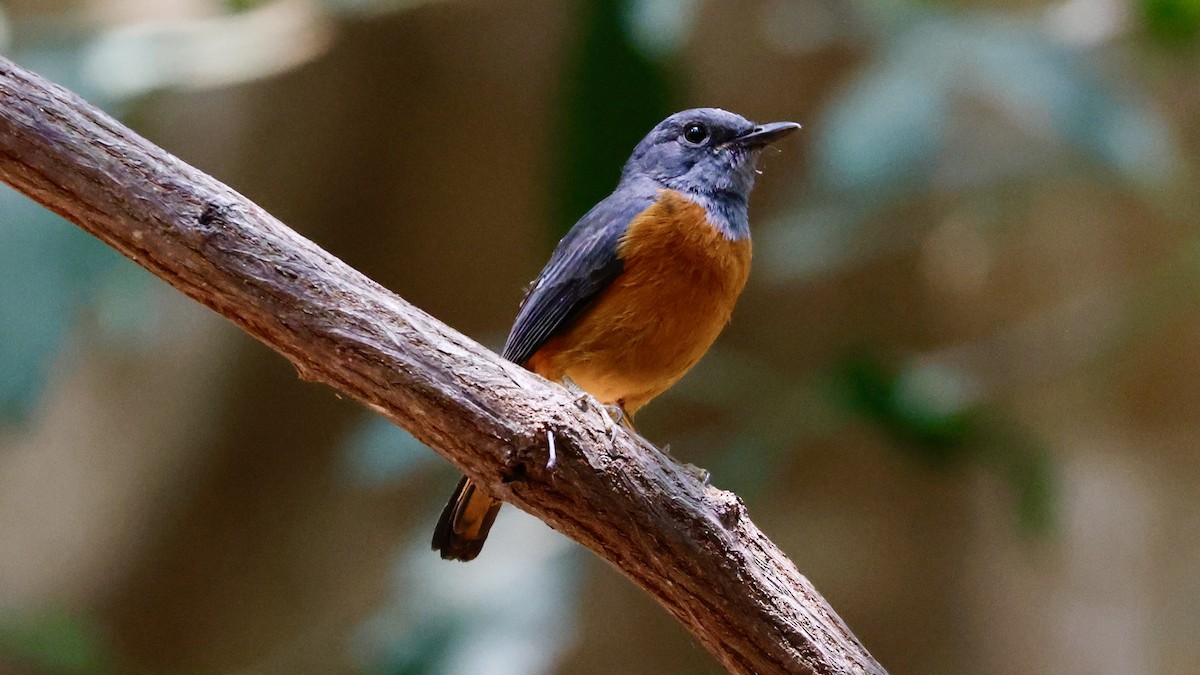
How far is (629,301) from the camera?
3.08 m

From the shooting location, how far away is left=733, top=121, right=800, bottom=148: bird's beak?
3543 mm

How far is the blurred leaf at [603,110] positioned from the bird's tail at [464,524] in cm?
98

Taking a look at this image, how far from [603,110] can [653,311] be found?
1020mm

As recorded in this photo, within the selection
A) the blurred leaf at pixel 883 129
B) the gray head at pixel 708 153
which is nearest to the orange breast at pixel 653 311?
the gray head at pixel 708 153

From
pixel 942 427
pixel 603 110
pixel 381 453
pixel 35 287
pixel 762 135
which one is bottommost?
pixel 381 453

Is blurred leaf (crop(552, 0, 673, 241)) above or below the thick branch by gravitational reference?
above

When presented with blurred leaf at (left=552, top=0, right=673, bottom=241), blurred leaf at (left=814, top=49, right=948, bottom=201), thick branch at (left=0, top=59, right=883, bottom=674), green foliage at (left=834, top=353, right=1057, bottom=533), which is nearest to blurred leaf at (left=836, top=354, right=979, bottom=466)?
green foliage at (left=834, top=353, right=1057, bottom=533)

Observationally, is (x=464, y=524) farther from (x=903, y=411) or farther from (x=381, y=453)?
(x=903, y=411)

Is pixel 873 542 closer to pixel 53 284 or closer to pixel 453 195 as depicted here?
pixel 453 195

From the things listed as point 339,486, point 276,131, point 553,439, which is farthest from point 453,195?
point 553,439

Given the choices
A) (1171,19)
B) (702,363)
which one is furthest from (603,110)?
(1171,19)

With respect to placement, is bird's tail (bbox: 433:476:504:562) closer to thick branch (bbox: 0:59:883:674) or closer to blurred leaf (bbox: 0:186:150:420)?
thick branch (bbox: 0:59:883:674)

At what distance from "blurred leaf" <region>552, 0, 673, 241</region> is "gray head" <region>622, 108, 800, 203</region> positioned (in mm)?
87

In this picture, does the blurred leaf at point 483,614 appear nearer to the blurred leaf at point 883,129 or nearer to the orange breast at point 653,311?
the orange breast at point 653,311
